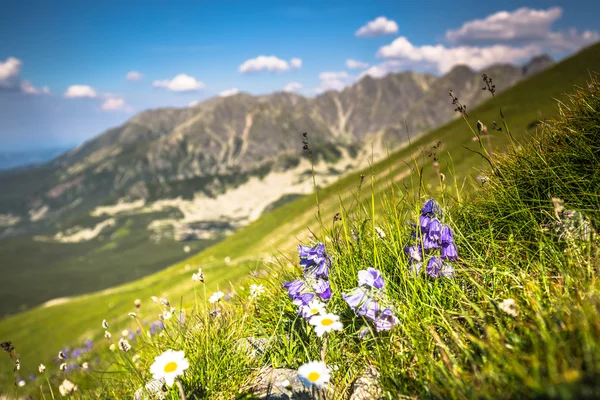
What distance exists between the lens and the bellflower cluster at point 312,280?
3.70 metres

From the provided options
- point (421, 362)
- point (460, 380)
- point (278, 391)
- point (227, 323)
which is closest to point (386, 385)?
point (421, 362)

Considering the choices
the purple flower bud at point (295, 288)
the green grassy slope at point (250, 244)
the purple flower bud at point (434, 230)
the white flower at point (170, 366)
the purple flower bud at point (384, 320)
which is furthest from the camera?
the green grassy slope at point (250, 244)

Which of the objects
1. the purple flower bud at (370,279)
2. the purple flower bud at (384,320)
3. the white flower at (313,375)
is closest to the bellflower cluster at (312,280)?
the purple flower bud at (370,279)

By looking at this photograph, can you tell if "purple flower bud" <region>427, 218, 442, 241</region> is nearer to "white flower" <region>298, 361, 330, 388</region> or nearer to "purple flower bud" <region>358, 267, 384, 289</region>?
"purple flower bud" <region>358, 267, 384, 289</region>

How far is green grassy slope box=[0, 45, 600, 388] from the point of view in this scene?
84500 mm

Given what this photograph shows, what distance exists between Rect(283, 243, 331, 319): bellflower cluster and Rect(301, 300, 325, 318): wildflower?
9cm

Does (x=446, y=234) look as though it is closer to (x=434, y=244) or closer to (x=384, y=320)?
(x=434, y=244)

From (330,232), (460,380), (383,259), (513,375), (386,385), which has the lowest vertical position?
(386,385)

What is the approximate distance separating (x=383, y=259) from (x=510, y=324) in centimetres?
156

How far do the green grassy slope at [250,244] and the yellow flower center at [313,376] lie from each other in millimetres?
64182

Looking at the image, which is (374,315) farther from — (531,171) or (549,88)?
(549,88)

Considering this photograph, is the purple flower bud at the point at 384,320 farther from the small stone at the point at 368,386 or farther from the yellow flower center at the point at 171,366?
the yellow flower center at the point at 171,366

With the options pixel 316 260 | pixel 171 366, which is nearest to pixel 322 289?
pixel 316 260

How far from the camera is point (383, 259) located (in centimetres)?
420
